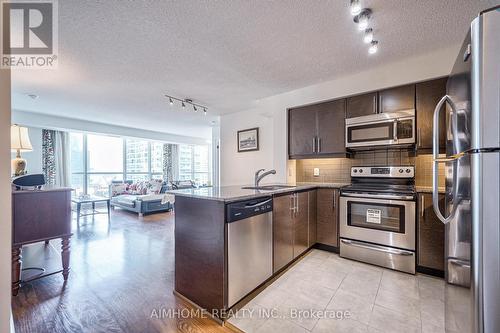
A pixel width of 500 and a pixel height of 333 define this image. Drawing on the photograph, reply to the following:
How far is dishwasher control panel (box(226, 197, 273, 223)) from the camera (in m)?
1.59

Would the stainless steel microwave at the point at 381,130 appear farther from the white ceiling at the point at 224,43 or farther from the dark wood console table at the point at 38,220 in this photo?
the dark wood console table at the point at 38,220

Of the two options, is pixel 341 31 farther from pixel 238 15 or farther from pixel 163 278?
pixel 163 278

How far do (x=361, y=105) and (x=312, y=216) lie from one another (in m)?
1.59

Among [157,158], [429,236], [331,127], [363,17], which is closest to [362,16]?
[363,17]

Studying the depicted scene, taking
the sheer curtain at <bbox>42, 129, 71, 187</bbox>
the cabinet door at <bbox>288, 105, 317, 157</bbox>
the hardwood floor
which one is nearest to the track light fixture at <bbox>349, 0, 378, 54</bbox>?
the cabinet door at <bbox>288, 105, 317, 157</bbox>

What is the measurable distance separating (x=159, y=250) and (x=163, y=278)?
87 centimetres

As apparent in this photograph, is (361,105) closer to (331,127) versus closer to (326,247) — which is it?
(331,127)

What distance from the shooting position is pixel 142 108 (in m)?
4.33

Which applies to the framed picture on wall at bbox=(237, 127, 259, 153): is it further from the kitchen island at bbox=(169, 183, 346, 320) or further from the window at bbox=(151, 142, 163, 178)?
the window at bbox=(151, 142, 163, 178)

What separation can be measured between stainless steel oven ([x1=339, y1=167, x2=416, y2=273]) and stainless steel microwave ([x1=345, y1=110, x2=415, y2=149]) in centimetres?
42

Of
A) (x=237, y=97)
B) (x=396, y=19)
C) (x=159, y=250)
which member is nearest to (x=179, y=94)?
(x=237, y=97)

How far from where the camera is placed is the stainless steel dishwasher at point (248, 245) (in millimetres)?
1607

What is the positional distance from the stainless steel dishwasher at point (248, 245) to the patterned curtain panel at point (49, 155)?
6486 millimetres

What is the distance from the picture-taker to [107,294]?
6.23 feet
